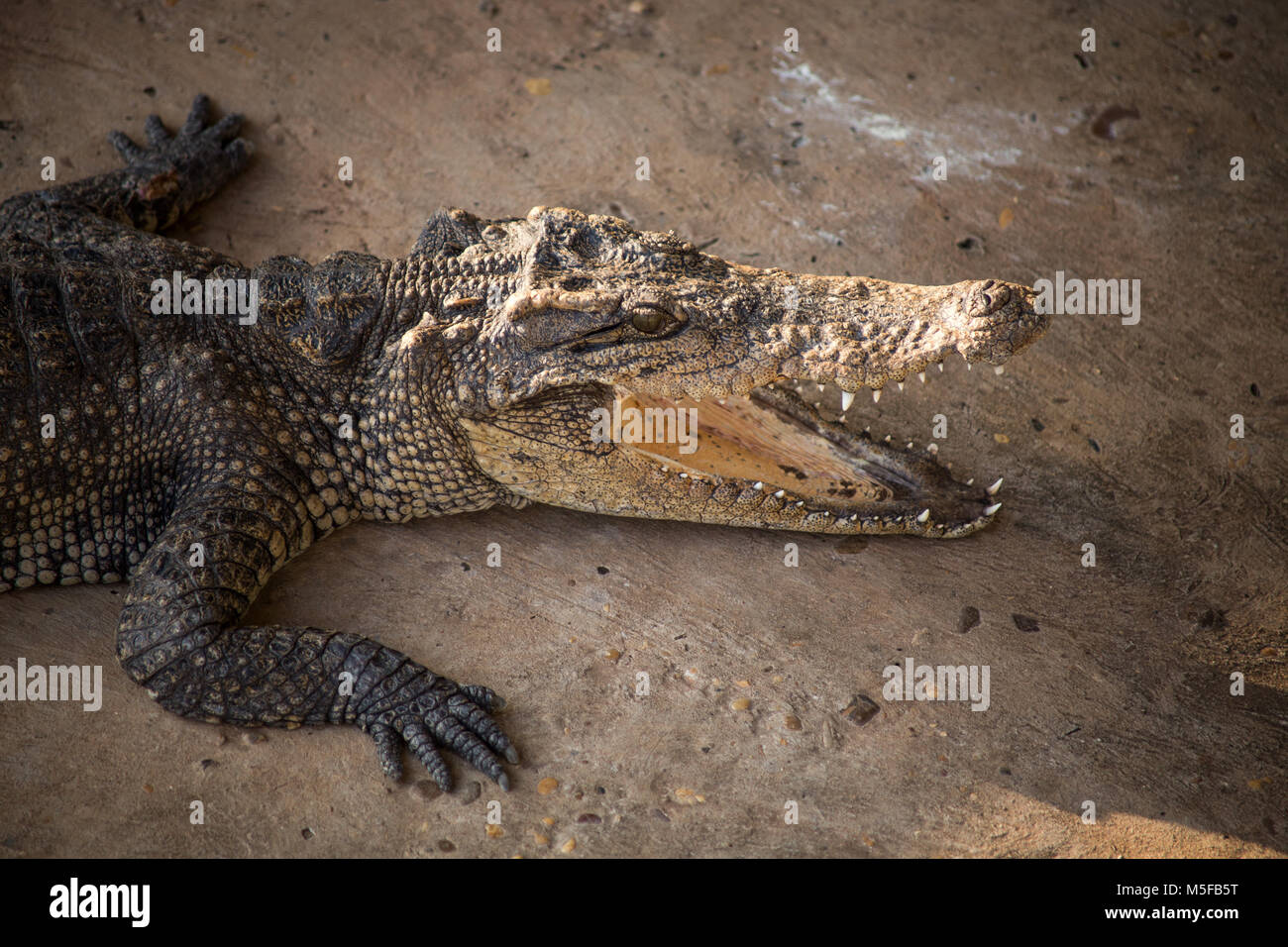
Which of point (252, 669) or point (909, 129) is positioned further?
point (909, 129)

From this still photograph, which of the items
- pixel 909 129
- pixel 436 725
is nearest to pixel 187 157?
pixel 436 725

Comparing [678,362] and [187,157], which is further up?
[187,157]

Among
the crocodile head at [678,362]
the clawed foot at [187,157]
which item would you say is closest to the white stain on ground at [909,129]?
the crocodile head at [678,362]

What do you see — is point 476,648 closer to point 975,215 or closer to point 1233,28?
point 975,215

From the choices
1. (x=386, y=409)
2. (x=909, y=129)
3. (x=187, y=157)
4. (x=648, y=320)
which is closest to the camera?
(x=648, y=320)

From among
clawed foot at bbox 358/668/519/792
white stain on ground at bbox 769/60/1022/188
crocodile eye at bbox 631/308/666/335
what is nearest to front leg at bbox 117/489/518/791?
clawed foot at bbox 358/668/519/792

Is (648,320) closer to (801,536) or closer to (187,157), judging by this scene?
(801,536)
